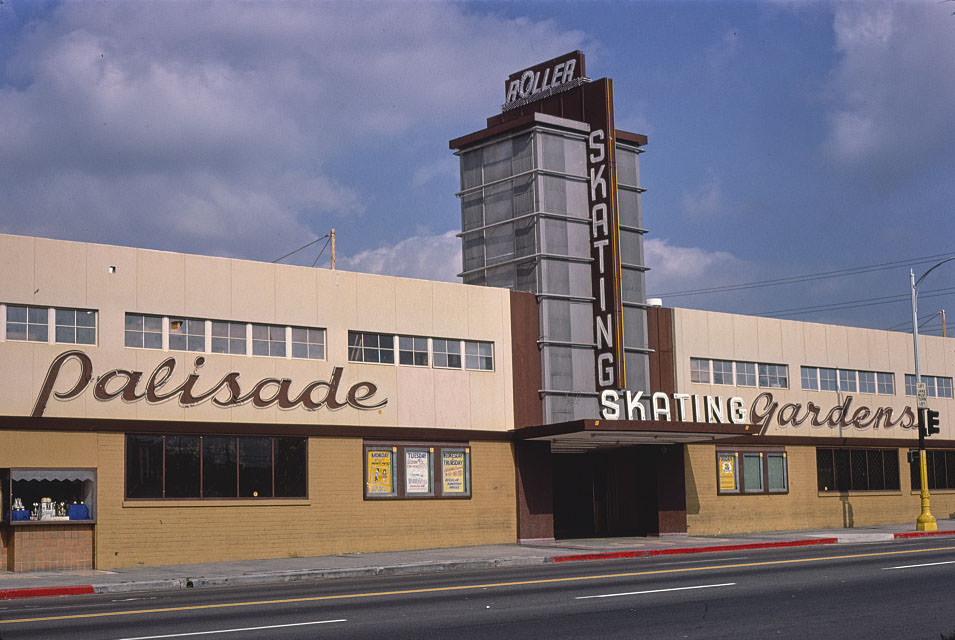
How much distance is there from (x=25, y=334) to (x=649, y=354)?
19.1 metres

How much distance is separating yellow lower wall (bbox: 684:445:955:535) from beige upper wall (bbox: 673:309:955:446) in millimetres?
1781

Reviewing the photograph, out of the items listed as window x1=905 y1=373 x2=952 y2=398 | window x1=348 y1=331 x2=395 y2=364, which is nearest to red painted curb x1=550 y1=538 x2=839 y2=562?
window x1=348 y1=331 x2=395 y2=364

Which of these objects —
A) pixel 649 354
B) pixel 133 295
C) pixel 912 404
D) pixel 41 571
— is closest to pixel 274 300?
pixel 133 295

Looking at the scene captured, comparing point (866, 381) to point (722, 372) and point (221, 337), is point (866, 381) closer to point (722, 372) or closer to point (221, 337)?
point (722, 372)

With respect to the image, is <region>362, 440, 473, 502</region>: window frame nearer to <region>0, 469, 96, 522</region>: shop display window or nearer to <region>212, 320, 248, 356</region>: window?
<region>212, 320, 248, 356</region>: window

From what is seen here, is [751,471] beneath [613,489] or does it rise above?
above

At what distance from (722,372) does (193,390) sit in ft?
62.4

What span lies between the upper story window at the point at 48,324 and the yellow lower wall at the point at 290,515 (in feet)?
7.12

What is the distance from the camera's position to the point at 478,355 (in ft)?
108

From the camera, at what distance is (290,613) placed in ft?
49.8

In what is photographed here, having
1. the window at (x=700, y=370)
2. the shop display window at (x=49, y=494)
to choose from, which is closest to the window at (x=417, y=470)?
the shop display window at (x=49, y=494)

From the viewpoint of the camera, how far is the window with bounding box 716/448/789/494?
3853cm

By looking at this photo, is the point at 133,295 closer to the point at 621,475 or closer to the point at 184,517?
the point at 184,517

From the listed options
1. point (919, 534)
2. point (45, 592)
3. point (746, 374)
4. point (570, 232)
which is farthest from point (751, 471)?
point (45, 592)
